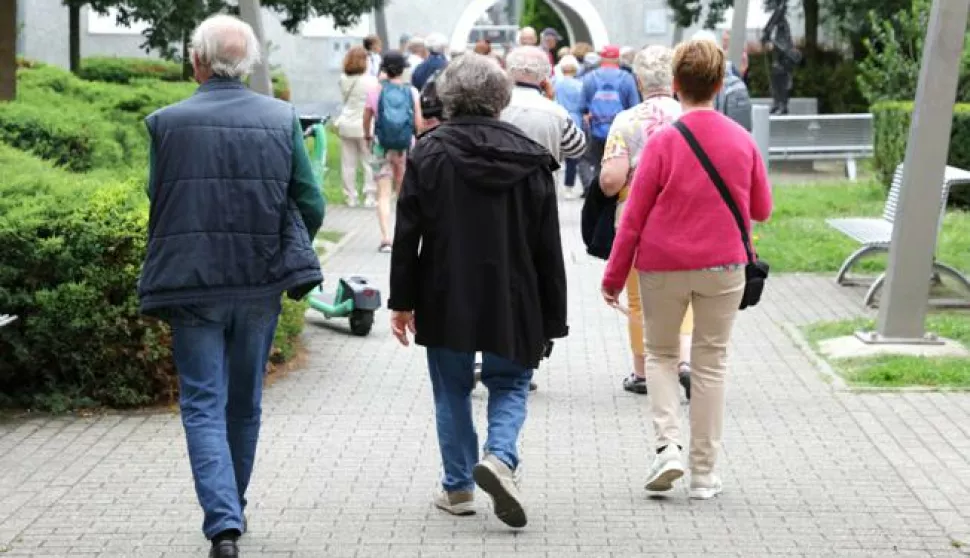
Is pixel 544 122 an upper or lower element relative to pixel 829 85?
upper

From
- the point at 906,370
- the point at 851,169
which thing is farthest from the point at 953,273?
the point at 851,169

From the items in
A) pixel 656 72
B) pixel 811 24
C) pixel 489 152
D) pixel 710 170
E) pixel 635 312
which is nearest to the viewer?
pixel 489 152

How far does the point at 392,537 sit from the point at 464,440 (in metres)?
0.46

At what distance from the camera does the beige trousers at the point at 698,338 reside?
22.7ft

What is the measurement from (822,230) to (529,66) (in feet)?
27.6

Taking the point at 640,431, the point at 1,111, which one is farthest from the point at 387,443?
the point at 1,111

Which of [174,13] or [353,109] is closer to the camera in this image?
[353,109]

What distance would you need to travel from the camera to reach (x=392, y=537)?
21.1ft

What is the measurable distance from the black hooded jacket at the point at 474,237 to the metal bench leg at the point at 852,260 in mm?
6996

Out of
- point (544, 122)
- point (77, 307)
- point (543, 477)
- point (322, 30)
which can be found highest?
point (544, 122)

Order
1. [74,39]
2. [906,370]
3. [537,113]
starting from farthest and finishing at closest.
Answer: [74,39], [906,370], [537,113]

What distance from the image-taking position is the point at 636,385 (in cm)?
944

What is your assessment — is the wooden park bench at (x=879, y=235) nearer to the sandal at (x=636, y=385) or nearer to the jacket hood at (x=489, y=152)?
the sandal at (x=636, y=385)

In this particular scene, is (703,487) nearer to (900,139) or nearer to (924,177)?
(924,177)
